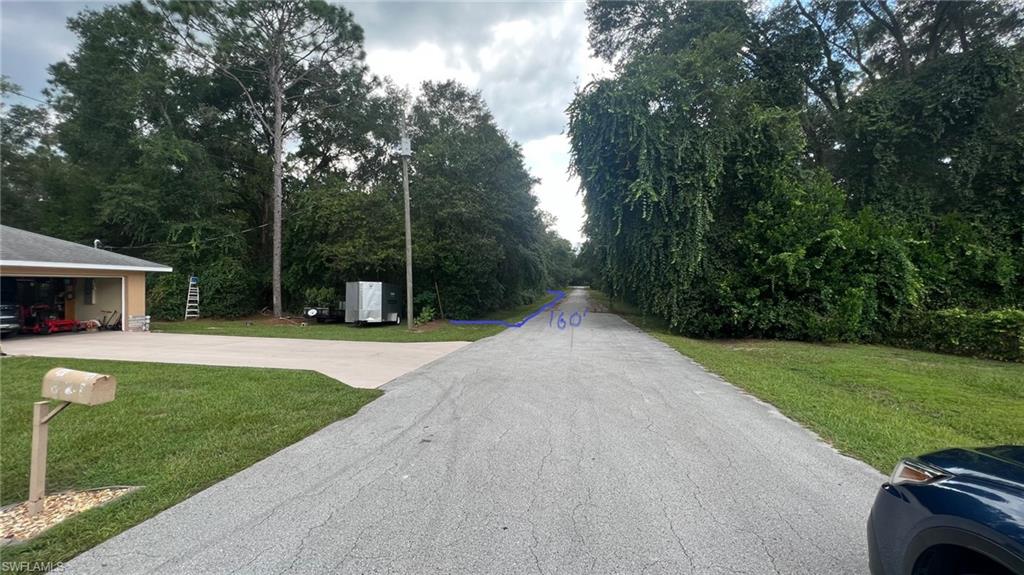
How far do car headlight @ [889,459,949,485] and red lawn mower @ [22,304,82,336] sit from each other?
761 inches

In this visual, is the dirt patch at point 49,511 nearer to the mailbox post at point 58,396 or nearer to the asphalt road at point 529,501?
the mailbox post at point 58,396

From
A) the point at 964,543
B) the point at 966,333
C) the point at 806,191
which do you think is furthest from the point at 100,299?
the point at 966,333

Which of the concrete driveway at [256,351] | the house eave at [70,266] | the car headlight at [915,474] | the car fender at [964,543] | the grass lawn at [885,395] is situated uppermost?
the house eave at [70,266]

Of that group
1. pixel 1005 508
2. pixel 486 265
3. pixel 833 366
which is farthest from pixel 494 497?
pixel 486 265

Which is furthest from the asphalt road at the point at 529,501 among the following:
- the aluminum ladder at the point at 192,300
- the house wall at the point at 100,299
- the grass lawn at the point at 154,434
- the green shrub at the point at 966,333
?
the aluminum ladder at the point at 192,300

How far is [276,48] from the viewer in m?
20.8

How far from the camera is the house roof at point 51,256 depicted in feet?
38.0

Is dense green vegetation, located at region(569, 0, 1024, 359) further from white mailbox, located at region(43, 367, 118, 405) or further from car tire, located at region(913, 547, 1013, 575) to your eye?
white mailbox, located at region(43, 367, 118, 405)

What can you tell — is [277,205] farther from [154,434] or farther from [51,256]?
[154,434]

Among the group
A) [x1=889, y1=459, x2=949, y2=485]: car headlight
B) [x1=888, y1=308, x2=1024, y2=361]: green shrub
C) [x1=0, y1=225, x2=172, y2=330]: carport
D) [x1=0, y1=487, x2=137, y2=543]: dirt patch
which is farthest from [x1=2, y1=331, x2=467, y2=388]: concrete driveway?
[x1=888, y1=308, x2=1024, y2=361]: green shrub

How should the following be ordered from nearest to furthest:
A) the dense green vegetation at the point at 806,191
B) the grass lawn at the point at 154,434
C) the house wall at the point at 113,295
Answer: the grass lawn at the point at 154,434 < the dense green vegetation at the point at 806,191 < the house wall at the point at 113,295

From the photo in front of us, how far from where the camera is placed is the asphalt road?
2.36 m

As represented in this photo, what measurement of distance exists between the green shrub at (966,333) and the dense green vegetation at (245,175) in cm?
1485

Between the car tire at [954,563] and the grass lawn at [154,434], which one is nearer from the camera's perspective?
the car tire at [954,563]
